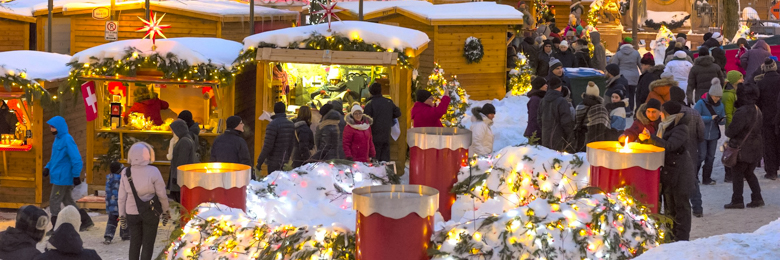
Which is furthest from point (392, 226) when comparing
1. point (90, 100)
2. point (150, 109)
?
point (150, 109)

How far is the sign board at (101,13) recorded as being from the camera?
17.5 metres

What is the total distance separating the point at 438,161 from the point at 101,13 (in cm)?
1103

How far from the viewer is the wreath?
1892 centimetres

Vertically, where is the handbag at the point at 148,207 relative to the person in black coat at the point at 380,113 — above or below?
below

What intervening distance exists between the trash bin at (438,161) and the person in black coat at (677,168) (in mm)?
1821

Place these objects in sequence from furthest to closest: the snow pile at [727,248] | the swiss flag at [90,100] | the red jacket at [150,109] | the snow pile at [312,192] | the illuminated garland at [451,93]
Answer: the illuminated garland at [451,93], the red jacket at [150,109], the swiss flag at [90,100], the snow pile at [312,192], the snow pile at [727,248]

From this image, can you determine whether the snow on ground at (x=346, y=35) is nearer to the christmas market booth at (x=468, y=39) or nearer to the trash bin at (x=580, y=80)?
the trash bin at (x=580, y=80)

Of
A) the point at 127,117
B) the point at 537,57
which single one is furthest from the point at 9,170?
the point at 537,57

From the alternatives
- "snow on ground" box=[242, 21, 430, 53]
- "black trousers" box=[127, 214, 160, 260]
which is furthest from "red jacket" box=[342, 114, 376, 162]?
"black trousers" box=[127, 214, 160, 260]

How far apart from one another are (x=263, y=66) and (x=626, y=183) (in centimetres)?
671

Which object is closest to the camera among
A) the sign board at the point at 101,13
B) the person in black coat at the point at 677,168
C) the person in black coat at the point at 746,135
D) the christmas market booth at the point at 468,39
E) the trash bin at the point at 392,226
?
the trash bin at the point at 392,226

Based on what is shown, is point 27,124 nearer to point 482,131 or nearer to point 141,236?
point 141,236

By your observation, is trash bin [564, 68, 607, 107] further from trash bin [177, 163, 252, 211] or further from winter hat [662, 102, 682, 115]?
trash bin [177, 163, 252, 211]

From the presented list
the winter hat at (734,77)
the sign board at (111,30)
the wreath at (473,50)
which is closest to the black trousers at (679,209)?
the winter hat at (734,77)
